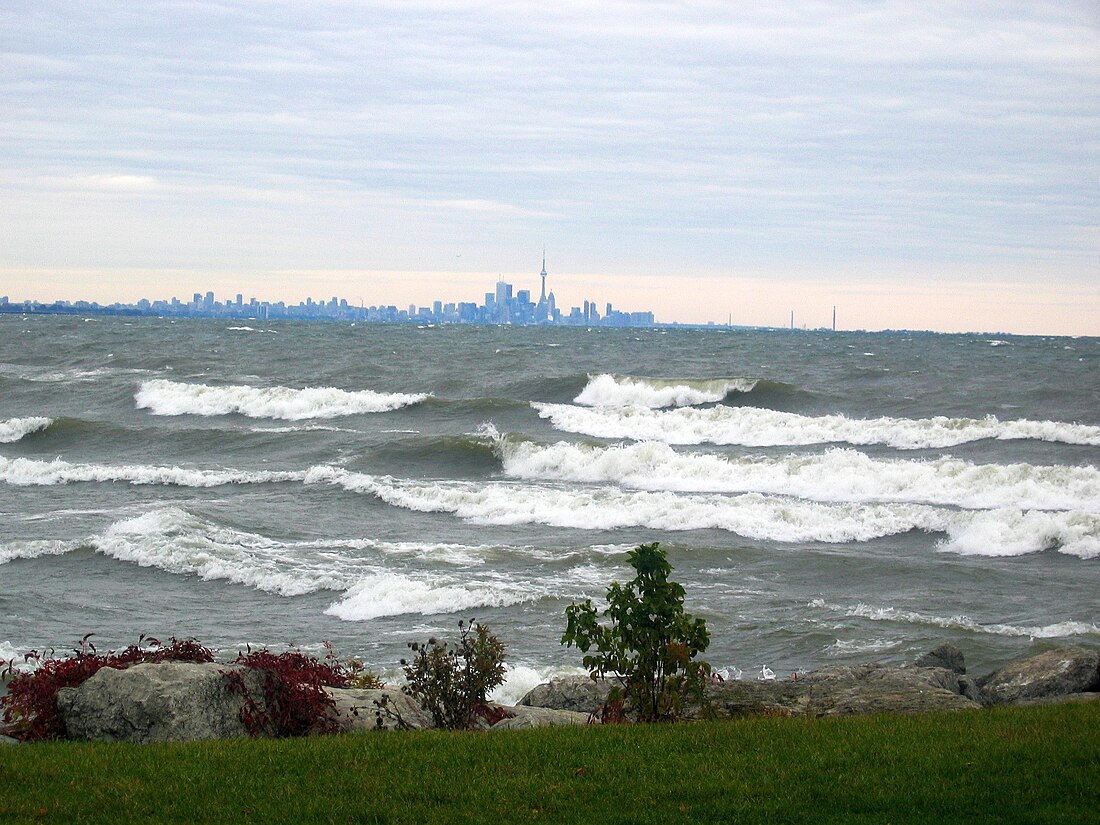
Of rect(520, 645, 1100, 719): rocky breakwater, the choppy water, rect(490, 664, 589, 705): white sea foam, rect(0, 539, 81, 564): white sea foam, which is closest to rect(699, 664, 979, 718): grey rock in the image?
rect(520, 645, 1100, 719): rocky breakwater

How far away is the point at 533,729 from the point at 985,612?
10.8 meters

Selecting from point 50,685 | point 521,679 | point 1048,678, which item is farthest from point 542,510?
point 50,685

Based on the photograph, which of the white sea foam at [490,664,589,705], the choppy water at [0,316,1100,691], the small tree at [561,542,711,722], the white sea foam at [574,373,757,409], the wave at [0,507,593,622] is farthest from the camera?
the white sea foam at [574,373,757,409]

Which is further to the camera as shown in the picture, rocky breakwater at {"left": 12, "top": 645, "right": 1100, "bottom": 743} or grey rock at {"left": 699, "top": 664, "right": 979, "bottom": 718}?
grey rock at {"left": 699, "top": 664, "right": 979, "bottom": 718}

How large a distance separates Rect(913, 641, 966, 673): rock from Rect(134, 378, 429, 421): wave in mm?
38053

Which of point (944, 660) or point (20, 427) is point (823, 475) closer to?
point (944, 660)

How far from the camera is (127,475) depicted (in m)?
30.0

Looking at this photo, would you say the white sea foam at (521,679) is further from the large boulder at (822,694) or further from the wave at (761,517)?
the wave at (761,517)

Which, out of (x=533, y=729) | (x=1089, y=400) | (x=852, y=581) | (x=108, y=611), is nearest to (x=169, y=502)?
(x=108, y=611)

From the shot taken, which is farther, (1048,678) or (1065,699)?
(1048,678)

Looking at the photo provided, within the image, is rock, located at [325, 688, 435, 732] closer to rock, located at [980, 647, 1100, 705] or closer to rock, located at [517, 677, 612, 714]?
rock, located at [517, 677, 612, 714]

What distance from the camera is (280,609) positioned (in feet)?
55.7

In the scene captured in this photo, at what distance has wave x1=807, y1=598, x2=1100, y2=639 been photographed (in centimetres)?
1556

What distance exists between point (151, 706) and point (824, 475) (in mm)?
23856
